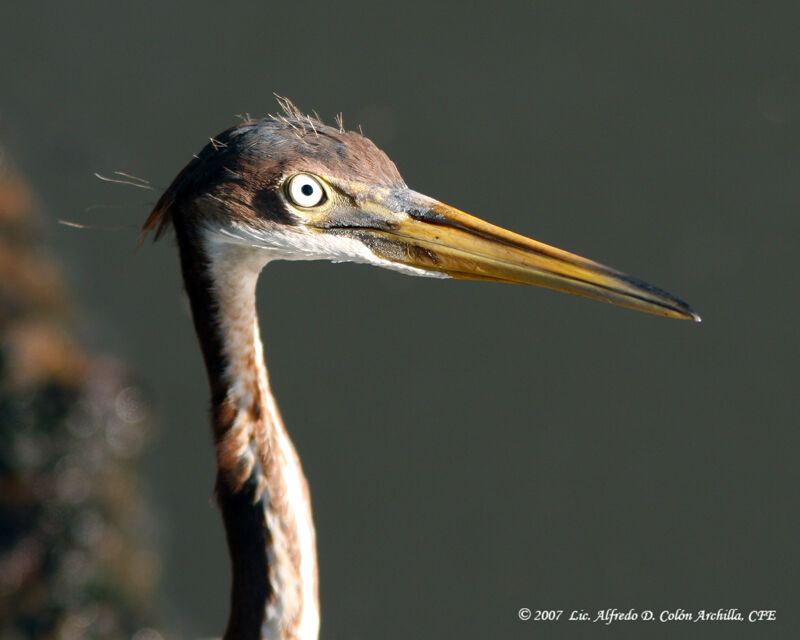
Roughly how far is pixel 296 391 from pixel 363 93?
9.80 feet

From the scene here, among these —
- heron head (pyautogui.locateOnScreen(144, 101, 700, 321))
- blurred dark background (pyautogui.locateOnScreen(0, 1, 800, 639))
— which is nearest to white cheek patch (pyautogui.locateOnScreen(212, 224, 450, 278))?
heron head (pyautogui.locateOnScreen(144, 101, 700, 321))

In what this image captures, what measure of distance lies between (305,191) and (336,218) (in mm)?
146

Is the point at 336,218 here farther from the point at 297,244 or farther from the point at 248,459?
the point at 248,459

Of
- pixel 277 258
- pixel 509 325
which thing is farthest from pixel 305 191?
pixel 509 325

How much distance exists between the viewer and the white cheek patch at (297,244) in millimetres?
3057

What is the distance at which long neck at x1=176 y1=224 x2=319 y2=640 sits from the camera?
10.3 feet

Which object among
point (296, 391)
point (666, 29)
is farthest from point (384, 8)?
point (296, 391)

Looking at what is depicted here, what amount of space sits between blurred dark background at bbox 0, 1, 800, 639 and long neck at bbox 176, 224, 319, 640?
12.5 feet

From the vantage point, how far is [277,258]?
10.5 ft

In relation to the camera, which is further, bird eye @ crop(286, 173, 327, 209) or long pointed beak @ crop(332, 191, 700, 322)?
long pointed beak @ crop(332, 191, 700, 322)

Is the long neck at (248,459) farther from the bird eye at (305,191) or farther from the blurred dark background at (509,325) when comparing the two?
the blurred dark background at (509,325)

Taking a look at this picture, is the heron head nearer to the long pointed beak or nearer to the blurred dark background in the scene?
the long pointed beak

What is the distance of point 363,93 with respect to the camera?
8.62 meters

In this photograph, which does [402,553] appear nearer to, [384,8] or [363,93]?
[363,93]
